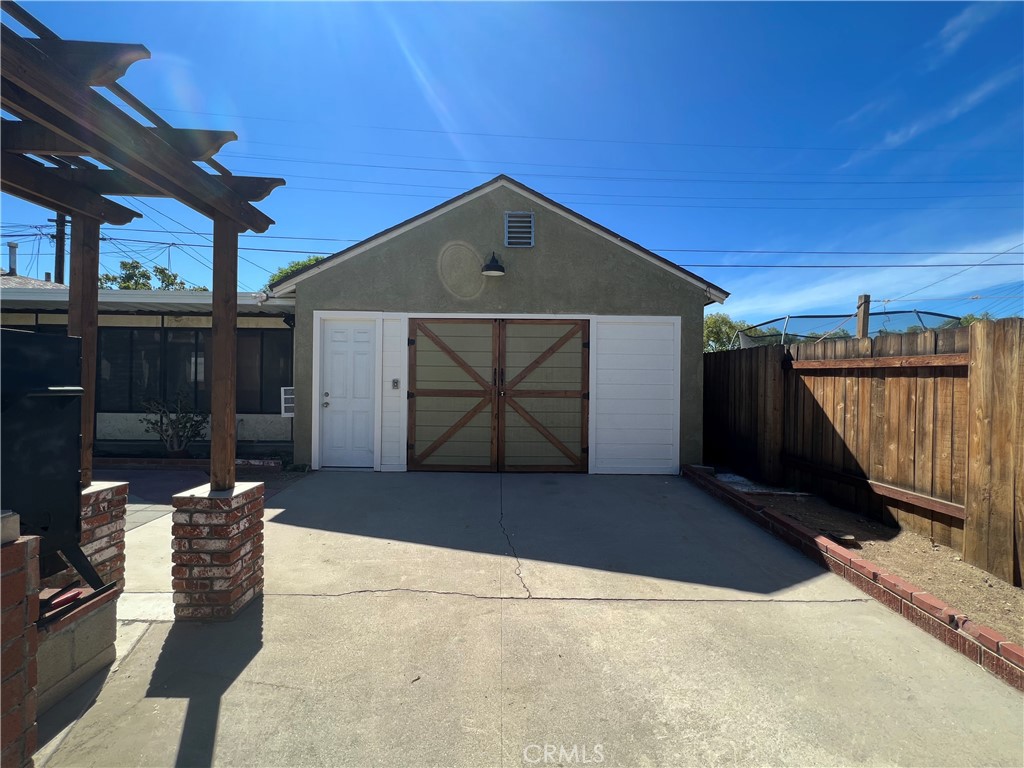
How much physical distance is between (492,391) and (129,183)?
4903mm

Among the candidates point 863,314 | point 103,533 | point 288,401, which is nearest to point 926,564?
point 863,314

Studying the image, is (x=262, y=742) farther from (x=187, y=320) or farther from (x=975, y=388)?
(x=187, y=320)

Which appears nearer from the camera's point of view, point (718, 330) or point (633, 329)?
point (633, 329)

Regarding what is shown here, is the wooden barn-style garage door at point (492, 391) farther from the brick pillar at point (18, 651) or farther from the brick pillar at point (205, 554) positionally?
the brick pillar at point (18, 651)

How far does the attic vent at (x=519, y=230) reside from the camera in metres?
7.32

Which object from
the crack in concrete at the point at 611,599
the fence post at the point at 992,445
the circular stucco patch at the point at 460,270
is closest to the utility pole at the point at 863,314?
the fence post at the point at 992,445

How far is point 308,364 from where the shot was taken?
7.29 meters

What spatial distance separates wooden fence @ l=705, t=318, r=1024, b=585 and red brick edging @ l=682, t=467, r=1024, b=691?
841 millimetres

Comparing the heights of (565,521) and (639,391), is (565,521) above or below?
below

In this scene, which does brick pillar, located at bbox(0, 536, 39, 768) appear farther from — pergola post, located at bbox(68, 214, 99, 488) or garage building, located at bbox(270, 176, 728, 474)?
garage building, located at bbox(270, 176, 728, 474)

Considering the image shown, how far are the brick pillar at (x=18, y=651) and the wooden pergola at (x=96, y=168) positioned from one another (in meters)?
1.47

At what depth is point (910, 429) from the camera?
4379mm

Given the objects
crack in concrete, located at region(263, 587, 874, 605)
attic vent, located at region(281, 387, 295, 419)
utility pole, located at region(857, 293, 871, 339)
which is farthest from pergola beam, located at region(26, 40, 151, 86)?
utility pole, located at region(857, 293, 871, 339)

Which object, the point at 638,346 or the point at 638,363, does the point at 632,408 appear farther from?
the point at 638,346
